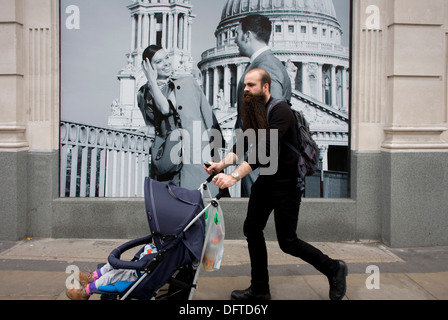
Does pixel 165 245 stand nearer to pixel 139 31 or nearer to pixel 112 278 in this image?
pixel 112 278

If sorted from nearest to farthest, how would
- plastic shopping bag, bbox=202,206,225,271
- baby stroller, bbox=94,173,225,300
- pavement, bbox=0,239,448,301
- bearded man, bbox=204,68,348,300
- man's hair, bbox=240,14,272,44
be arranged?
baby stroller, bbox=94,173,225,300, plastic shopping bag, bbox=202,206,225,271, bearded man, bbox=204,68,348,300, pavement, bbox=0,239,448,301, man's hair, bbox=240,14,272,44

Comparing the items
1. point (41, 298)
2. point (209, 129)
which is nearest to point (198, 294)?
point (41, 298)

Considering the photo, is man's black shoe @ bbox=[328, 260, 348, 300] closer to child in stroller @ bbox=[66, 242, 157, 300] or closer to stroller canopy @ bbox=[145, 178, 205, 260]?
stroller canopy @ bbox=[145, 178, 205, 260]

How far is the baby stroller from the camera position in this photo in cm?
334

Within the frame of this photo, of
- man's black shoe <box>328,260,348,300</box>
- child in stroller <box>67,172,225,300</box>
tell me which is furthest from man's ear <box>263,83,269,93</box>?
man's black shoe <box>328,260,348,300</box>

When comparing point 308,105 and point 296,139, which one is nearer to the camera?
point 296,139

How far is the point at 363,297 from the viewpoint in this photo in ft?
13.7

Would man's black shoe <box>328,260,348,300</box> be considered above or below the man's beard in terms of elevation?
below

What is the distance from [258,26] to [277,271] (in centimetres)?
352

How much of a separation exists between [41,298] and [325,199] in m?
3.96

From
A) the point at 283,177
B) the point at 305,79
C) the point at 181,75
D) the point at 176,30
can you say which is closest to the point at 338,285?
the point at 283,177

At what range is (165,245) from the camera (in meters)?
3.37

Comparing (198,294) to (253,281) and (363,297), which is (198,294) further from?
(363,297)

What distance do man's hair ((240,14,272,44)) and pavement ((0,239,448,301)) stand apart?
9.79ft
